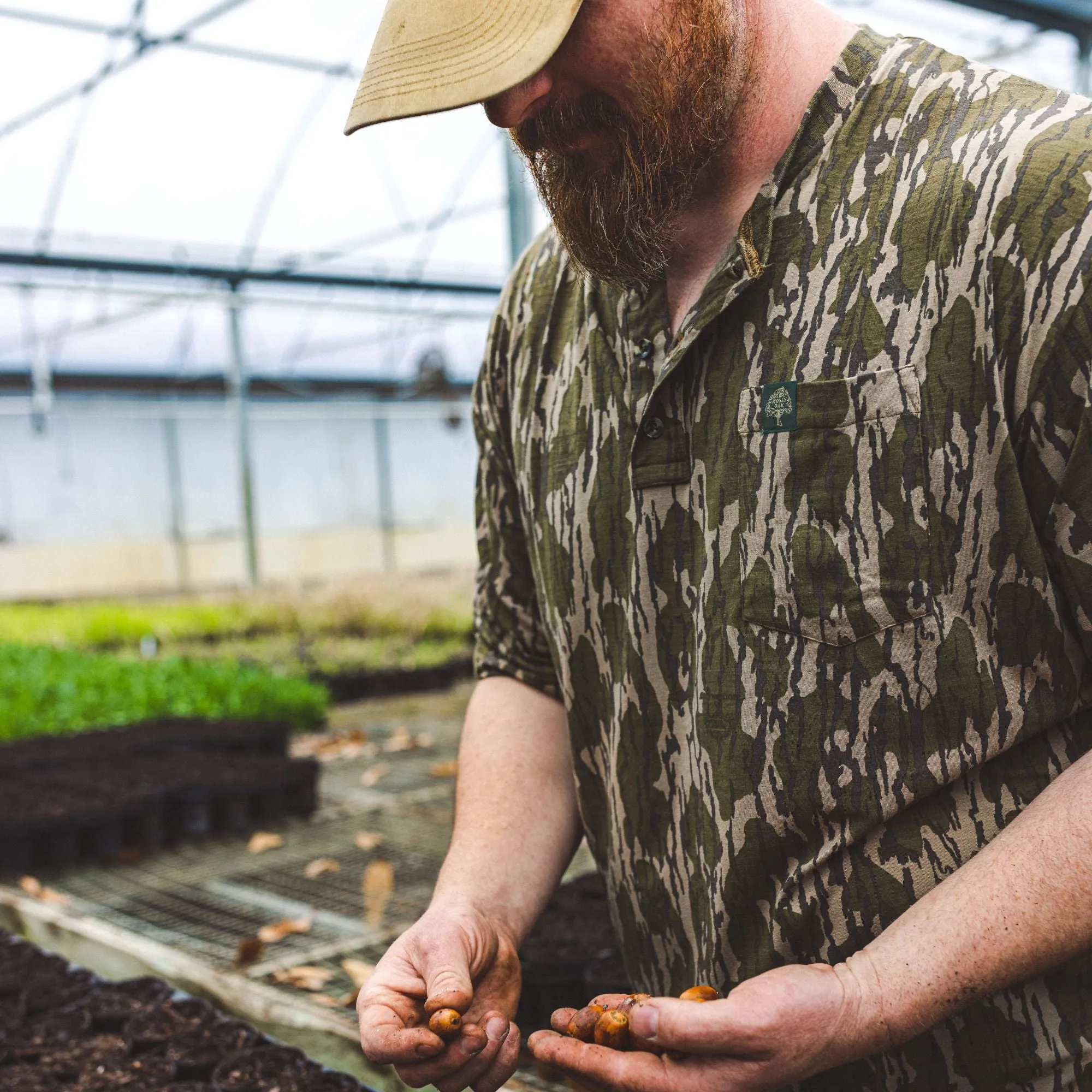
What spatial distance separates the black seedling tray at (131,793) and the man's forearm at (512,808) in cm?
287

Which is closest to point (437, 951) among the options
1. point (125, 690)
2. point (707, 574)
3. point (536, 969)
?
point (707, 574)

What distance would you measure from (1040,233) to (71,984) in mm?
2368

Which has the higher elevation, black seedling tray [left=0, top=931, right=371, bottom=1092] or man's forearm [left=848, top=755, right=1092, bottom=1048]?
man's forearm [left=848, top=755, right=1092, bottom=1048]

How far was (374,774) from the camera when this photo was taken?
4.99 metres

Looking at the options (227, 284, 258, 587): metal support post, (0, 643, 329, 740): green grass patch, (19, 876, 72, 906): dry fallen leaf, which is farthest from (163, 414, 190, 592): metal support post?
(19, 876, 72, 906): dry fallen leaf

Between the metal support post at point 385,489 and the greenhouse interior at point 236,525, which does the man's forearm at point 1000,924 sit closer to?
the greenhouse interior at point 236,525

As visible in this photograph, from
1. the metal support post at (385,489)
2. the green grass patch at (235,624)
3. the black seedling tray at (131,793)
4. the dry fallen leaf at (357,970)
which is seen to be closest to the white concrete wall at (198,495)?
the metal support post at (385,489)

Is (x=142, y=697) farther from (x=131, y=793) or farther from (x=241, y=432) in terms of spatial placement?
(x=241, y=432)

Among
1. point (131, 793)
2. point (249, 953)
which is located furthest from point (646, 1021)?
point (131, 793)

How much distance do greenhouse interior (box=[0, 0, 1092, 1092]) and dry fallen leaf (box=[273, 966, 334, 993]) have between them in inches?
0.4

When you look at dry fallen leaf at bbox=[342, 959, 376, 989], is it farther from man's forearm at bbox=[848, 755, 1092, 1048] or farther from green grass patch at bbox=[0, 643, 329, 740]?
green grass patch at bbox=[0, 643, 329, 740]

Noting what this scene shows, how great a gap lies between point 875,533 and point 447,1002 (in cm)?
59

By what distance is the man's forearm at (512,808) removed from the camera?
1389 mm

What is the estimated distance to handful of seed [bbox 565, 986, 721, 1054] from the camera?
1.09 m
